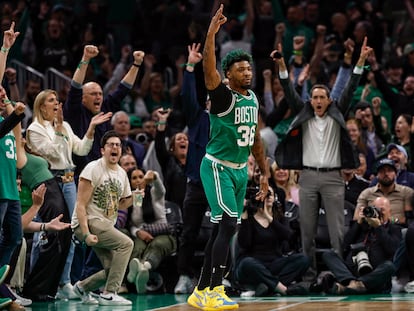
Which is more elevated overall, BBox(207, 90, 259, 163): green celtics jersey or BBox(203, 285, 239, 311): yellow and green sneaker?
BBox(207, 90, 259, 163): green celtics jersey

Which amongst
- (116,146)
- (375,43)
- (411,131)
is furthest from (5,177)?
(375,43)

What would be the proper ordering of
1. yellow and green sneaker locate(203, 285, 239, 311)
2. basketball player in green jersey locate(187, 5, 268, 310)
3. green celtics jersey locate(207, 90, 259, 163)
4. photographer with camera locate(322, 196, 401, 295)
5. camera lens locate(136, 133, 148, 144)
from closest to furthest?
yellow and green sneaker locate(203, 285, 239, 311) < basketball player in green jersey locate(187, 5, 268, 310) < green celtics jersey locate(207, 90, 259, 163) < photographer with camera locate(322, 196, 401, 295) < camera lens locate(136, 133, 148, 144)

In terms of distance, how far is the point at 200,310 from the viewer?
10.4 meters

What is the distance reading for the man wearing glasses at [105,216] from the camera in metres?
11.9

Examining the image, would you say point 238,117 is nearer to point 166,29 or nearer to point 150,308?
point 150,308

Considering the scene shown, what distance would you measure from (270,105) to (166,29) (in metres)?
4.15

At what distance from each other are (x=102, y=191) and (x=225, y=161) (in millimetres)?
2092

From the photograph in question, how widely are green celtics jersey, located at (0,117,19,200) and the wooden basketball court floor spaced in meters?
1.42

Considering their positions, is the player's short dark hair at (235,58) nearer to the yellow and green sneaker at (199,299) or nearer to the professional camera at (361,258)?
the yellow and green sneaker at (199,299)

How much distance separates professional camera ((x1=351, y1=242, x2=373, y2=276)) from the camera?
518 inches

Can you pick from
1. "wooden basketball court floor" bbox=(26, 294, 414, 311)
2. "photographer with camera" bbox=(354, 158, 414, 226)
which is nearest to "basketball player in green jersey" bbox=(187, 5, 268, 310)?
"wooden basketball court floor" bbox=(26, 294, 414, 311)

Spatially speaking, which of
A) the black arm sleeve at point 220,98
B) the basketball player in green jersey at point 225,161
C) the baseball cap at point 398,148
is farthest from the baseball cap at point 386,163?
the black arm sleeve at point 220,98

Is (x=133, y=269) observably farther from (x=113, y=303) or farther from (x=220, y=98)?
(x=220, y=98)

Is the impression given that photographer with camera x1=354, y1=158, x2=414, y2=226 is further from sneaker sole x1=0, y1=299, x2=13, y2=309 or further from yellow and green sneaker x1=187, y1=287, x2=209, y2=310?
sneaker sole x1=0, y1=299, x2=13, y2=309
